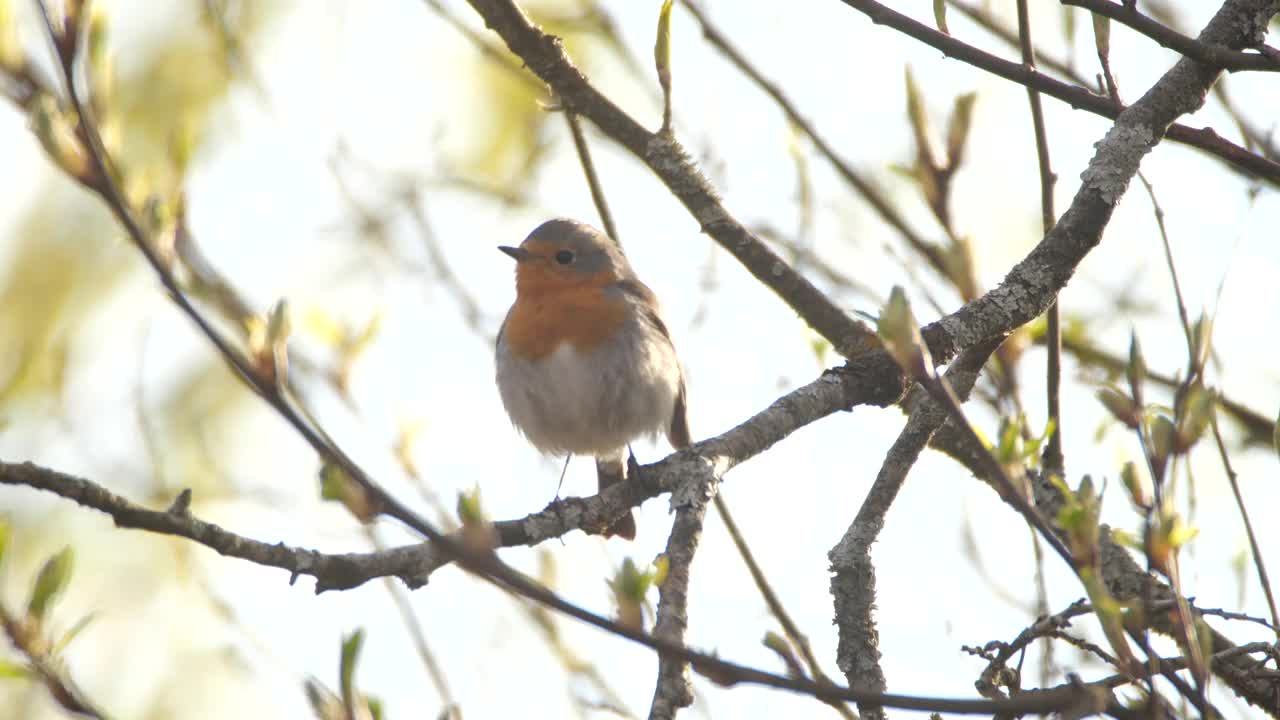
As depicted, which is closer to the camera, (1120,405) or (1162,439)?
(1162,439)

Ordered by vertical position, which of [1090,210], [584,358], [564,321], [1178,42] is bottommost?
[1178,42]

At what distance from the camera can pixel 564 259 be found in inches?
265

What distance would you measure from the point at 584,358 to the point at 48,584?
4.10 m

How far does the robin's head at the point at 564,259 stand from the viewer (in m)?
6.62

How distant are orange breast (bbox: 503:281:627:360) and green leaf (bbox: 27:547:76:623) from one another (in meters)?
4.07

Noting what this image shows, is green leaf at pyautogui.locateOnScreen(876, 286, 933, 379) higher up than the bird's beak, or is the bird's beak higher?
the bird's beak

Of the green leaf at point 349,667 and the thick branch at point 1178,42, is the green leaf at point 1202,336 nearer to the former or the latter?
the thick branch at point 1178,42

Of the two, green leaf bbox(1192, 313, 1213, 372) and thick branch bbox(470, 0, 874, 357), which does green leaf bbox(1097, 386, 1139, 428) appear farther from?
thick branch bbox(470, 0, 874, 357)

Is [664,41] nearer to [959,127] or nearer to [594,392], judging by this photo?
[959,127]

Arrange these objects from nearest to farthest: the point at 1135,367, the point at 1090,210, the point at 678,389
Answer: the point at 1135,367, the point at 1090,210, the point at 678,389

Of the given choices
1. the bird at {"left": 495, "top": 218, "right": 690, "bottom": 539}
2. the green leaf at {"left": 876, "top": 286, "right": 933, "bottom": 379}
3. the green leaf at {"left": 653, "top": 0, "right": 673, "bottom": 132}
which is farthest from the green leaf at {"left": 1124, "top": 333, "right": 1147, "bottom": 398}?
the bird at {"left": 495, "top": 218, "right": 690, "bottom": 539}

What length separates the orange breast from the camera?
246 inches

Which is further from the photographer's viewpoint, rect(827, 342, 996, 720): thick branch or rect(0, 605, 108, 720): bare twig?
rect(827, 342, 996, 720): thick branch

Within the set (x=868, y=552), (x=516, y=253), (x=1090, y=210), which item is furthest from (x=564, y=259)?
(x=868, y=552)
